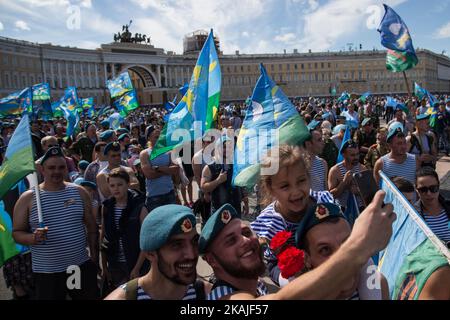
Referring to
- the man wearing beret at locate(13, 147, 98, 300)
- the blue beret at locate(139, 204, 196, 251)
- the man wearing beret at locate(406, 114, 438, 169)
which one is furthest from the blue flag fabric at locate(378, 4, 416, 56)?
the blue beret at locate(139, 204, 196, 251)

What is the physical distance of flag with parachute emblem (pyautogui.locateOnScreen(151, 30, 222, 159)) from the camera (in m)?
5.04

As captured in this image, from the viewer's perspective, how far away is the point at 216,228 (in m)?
2.08

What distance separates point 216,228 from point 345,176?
122 inches

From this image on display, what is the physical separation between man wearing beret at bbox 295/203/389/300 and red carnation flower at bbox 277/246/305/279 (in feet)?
0.20

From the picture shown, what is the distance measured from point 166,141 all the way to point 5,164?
1.94m

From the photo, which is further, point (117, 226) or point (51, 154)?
point (117, 226)

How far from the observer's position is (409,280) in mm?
1841

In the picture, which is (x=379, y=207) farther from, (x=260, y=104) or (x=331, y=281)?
(x=260, y=104)

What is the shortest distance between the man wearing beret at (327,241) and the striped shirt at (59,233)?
7.94 ft

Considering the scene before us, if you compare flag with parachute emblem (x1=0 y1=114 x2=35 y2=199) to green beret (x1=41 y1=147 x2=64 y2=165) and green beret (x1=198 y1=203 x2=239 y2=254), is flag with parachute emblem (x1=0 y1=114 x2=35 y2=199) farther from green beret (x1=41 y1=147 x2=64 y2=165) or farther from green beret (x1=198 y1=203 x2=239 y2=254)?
green beret (x1=198 y1=203 x2=239 y2=254)

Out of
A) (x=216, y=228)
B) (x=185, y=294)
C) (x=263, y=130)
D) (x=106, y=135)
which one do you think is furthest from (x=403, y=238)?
(x=106, y=135)

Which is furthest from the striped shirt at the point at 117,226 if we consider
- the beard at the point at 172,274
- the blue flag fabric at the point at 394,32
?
the blue flag fabric at the point at 394,32

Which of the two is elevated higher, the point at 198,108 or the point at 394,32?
the point at 394,32

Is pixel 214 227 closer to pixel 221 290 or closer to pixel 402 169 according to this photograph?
pixel 221 290
